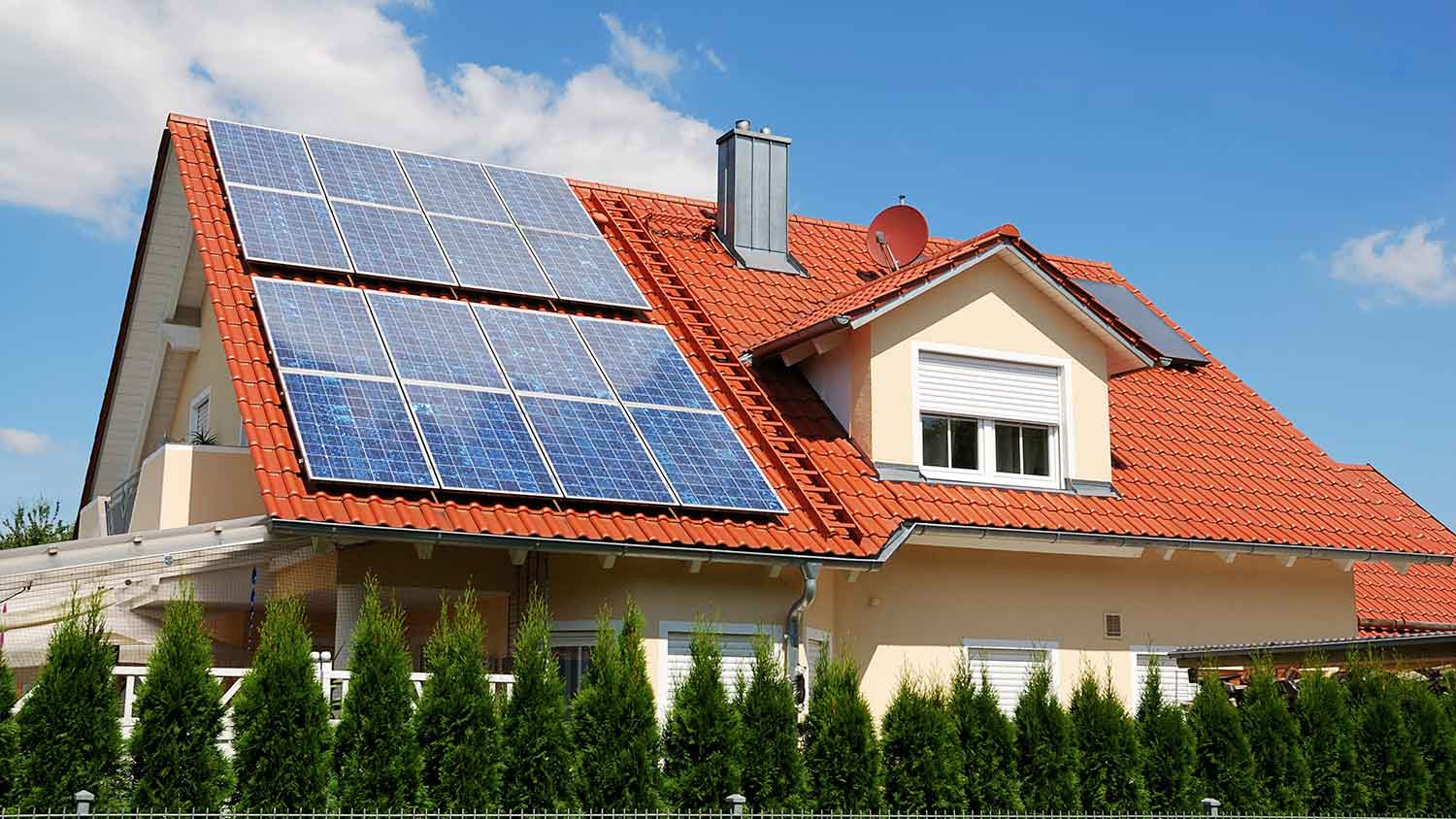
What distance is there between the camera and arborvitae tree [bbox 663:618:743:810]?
487 inches

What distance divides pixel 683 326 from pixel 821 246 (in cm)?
539

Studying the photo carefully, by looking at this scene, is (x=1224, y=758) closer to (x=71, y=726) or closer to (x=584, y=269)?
(x=584, y=269)

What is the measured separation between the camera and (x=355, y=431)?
14.3 metres

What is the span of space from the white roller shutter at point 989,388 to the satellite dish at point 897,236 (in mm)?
3332

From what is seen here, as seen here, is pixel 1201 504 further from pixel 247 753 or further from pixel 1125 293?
pixel 247 753

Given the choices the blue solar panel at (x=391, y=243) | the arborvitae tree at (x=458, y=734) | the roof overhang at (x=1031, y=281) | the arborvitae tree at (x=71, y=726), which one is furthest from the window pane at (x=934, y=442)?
the arborvitae tree at (x=71, y=726)

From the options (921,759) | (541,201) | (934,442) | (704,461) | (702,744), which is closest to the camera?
(702,744)

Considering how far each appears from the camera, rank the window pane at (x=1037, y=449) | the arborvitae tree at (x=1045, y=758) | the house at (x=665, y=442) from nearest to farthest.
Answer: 1. the arborvitae tree at (x=1045, y=758)
2. the house at (x=665, y=442)
3. the window pane at (x=1037, y=449)

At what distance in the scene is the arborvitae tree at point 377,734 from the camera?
11.4m

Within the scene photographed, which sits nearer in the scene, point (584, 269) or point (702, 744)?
point (702, 744)

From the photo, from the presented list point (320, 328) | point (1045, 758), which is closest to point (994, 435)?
point (1045, 758)

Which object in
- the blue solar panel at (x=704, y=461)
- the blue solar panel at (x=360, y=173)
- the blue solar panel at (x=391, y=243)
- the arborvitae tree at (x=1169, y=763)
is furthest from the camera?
the blue solar panel at (x=360, y=173)

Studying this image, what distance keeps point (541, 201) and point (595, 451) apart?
21.9 feet

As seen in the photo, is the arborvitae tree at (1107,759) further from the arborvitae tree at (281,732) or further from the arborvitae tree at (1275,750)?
the arborvitae tree at (281,732)
